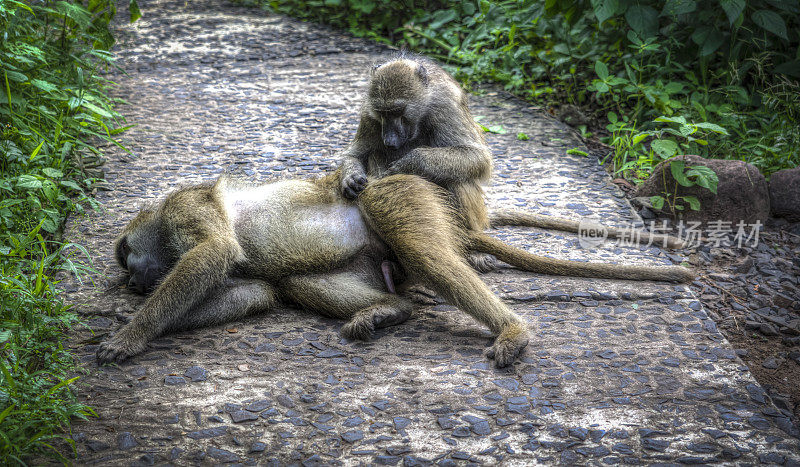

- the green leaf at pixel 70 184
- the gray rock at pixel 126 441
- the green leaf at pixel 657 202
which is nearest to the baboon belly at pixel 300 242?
the gray rock at pixel 126 441

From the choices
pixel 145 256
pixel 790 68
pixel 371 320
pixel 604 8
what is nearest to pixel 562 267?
Answer: pixel 371 320

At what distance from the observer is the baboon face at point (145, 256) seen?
3.65 metres

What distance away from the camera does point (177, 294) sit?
3.31 meters

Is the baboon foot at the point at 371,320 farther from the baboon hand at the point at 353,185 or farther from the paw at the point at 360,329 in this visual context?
the baboon hand at the point at 353,185

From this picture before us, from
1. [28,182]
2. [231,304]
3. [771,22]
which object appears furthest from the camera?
[771,22]

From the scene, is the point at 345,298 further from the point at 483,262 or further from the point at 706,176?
the point at 706,176

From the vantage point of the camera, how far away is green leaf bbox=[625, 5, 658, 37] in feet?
18.8

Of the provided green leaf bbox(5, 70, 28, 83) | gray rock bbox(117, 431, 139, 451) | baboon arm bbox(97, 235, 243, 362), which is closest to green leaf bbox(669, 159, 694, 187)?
baboon arm bbox(97, 235, 243, 362)

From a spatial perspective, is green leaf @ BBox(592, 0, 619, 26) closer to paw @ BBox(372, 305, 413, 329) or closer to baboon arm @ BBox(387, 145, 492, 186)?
baboon arm @ BBox(387, 145, 492, 186)

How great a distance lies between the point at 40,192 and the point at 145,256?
129cm

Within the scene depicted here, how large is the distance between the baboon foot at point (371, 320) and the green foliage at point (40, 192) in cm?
119

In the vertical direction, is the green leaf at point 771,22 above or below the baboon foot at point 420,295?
above

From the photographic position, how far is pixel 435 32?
8492mm

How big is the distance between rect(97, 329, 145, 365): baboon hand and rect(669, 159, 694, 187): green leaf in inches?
140
